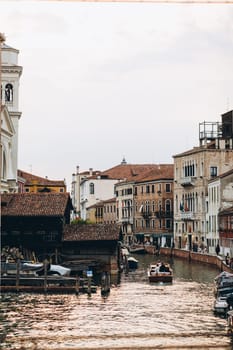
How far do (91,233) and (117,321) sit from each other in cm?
1507

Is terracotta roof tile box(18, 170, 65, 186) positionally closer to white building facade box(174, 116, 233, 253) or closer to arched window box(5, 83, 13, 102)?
white building facade box(174, 116, 233, 253)

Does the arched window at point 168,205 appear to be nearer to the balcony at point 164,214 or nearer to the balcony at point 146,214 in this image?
the balcony at point 164,214

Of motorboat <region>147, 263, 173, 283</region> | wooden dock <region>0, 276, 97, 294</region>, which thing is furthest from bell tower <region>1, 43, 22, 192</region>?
wooden dock <region>0, 276, 97, 294</region>

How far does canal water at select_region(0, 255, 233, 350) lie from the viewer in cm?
1650

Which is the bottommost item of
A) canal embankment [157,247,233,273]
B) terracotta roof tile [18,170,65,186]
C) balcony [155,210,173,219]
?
canal embankment [157,247,233,273]

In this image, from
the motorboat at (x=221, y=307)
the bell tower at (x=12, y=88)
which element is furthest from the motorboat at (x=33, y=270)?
the bell tower at (x=12, y=88)

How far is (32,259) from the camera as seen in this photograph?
33.7 meters

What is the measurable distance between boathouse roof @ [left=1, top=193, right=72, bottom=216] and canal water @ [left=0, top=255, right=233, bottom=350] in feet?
23.7

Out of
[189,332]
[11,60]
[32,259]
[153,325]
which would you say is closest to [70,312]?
[153,325]

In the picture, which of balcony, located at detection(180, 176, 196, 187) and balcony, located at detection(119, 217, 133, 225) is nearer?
balcony, located at detection(180, 176, 196, 187)

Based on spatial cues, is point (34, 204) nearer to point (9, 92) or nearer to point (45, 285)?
point (45, 285)

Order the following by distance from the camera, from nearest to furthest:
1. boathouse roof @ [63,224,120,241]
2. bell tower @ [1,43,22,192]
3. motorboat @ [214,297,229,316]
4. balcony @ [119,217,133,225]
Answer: motorboat @ [214,297,229,316], boathouse roof @ [63,224,120,241], bell tower @ [1,43,22,192], balcony @ [119,217,133,225]

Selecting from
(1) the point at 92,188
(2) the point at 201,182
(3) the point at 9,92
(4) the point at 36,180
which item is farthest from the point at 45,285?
(1) the point at 92,188

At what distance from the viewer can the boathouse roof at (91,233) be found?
33969mm
